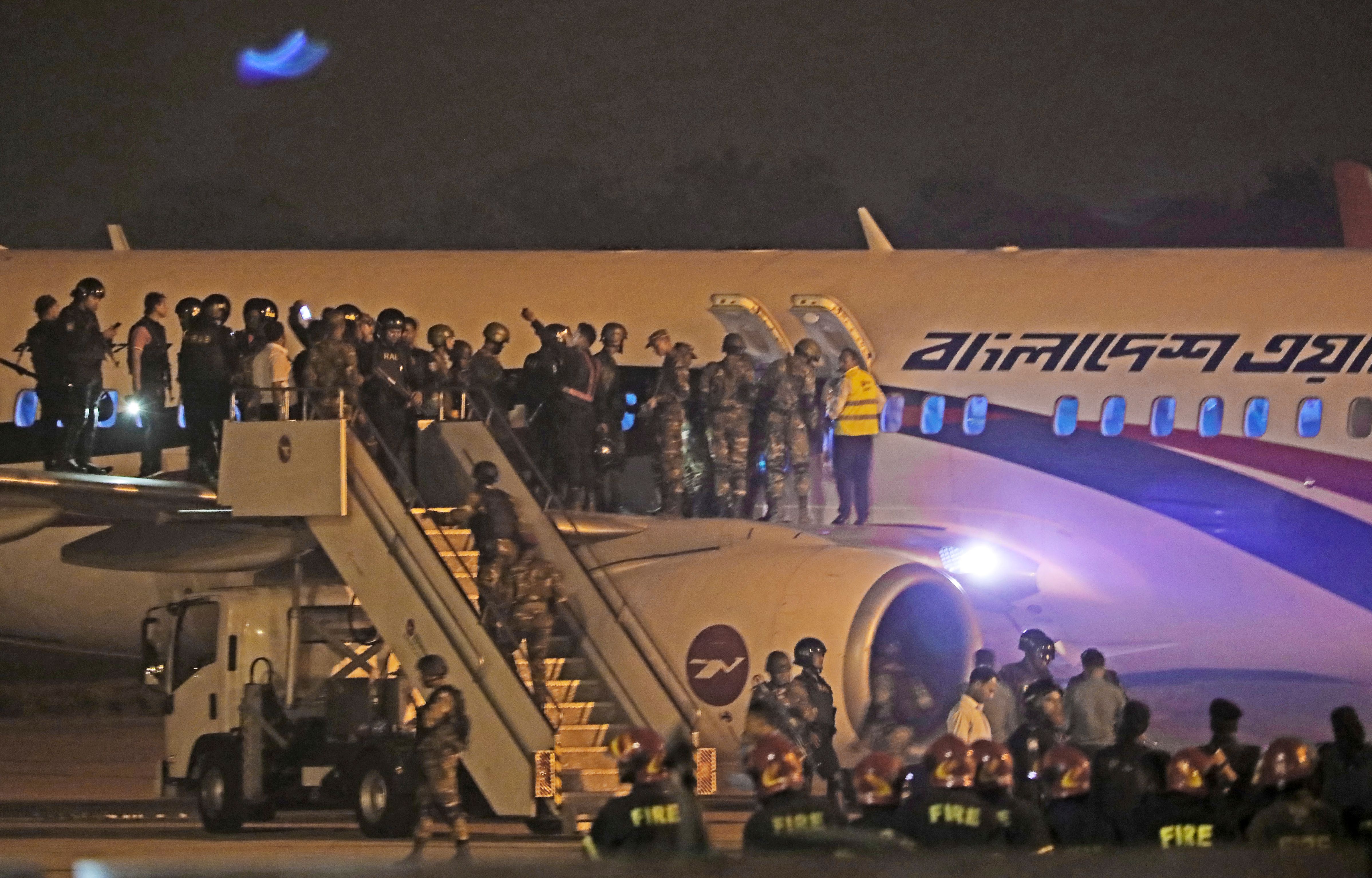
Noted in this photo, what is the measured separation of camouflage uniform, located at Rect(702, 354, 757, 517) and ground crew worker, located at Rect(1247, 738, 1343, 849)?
843cm

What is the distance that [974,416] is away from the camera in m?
17.4

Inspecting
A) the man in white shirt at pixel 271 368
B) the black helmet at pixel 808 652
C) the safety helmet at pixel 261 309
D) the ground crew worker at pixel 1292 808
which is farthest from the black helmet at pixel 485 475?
the ground crew worker at pixel 1292 808

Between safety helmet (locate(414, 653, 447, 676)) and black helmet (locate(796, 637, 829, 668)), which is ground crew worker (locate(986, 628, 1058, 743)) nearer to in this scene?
black helmet (locate(796, 637, 829, 668))

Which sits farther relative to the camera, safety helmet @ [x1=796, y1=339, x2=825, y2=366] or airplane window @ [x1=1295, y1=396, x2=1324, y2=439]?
safety helmet @ [x1=796, y1=339, x2=825, y2=366]

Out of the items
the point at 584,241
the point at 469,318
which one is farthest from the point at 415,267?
the point at 584,241

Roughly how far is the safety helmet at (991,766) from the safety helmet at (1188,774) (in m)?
0.67

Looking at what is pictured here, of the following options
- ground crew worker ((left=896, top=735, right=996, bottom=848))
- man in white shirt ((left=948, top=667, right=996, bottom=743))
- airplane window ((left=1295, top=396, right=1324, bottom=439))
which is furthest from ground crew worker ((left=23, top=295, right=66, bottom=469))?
ground crew worker ((left=896, top=735, right=996, bottom=848))

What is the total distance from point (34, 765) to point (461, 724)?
9.36 metres

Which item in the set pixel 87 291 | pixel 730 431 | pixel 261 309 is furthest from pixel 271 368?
pixel 730 431

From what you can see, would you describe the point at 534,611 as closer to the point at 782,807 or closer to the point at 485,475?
the point at 485,475

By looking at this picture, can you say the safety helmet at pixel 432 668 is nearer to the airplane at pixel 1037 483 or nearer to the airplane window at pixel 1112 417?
the airplane at pixel 1037 483

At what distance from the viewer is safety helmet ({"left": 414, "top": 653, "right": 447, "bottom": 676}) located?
12992 mm

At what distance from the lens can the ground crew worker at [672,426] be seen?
1698 centimetres

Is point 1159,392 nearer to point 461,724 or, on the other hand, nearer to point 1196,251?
point 1196,251
